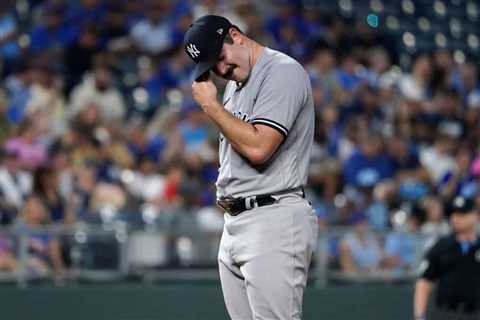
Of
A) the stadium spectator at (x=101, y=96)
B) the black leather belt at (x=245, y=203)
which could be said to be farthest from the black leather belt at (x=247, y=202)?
the stadium spectator at (x=101, y=96)

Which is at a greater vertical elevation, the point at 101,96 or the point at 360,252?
the point at 101,96

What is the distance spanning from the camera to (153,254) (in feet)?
30.6

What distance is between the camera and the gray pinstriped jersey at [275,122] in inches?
176

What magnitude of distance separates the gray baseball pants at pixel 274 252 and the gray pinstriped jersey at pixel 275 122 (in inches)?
3.7

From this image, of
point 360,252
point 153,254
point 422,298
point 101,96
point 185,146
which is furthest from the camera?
point 101,96

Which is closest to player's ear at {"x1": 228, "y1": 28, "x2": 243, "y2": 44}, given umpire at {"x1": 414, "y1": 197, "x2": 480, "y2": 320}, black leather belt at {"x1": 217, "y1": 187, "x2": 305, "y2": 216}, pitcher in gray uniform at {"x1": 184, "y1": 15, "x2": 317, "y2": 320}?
pitcher in gray uniform at {"x1": 184, "y1": 15, "x2": 317, "y2": 320}

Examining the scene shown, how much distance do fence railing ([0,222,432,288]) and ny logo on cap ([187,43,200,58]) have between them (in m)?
4.75

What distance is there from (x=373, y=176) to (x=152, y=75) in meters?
2.84

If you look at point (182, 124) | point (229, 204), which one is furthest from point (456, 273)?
point (182, 124)

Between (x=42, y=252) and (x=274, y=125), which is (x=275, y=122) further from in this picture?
(x=42, y=252)

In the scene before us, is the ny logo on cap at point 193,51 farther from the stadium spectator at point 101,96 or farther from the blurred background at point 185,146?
the stadium spectator at point 101,96

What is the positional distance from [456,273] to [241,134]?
3109 mm

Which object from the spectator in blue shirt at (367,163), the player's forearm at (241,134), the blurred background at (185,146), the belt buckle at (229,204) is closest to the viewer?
the player's forearm at (241,134)

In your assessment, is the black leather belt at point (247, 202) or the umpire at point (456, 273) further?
the umpire at point (456, 273)
